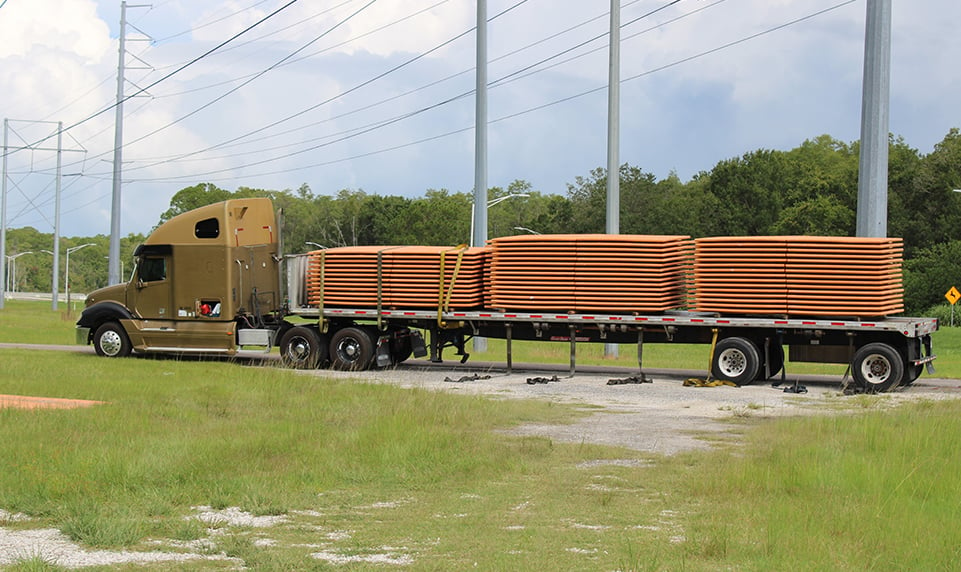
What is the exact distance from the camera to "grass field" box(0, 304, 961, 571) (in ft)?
25.6

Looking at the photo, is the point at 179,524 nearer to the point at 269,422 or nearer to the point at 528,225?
the point at 269,422

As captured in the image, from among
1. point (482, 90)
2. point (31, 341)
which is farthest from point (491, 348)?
point (31, 341)

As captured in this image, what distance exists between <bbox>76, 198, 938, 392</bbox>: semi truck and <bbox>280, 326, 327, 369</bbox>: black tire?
0.02 m

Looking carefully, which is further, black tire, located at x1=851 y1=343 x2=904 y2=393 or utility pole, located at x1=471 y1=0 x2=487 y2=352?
utility pole, located at x1=471 y1=0 x2=487 y2=352

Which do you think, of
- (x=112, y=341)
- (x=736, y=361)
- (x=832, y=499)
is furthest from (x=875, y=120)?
(x=112, y=341)

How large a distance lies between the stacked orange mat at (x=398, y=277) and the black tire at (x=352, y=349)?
2.14 ft

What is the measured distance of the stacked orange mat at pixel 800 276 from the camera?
20.8 meters

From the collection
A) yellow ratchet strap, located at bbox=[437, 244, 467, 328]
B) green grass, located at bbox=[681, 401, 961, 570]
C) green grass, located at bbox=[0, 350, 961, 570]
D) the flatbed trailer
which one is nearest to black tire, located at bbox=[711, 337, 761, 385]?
the flatbed trailer

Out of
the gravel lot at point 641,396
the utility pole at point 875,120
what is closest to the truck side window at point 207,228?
the gravel lot at point 641,396

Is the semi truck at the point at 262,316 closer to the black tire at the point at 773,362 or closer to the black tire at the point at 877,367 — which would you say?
the black tire at the point at 773,362

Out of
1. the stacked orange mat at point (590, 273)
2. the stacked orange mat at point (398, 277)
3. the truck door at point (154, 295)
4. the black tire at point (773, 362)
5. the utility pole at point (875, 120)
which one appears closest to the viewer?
the black tire at point (773, 362)

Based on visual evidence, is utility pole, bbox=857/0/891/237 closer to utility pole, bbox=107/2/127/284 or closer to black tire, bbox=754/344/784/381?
black tire, bbox=754/344/784/381

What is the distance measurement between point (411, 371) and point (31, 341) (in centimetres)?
1682

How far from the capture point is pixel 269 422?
48.1 ft
